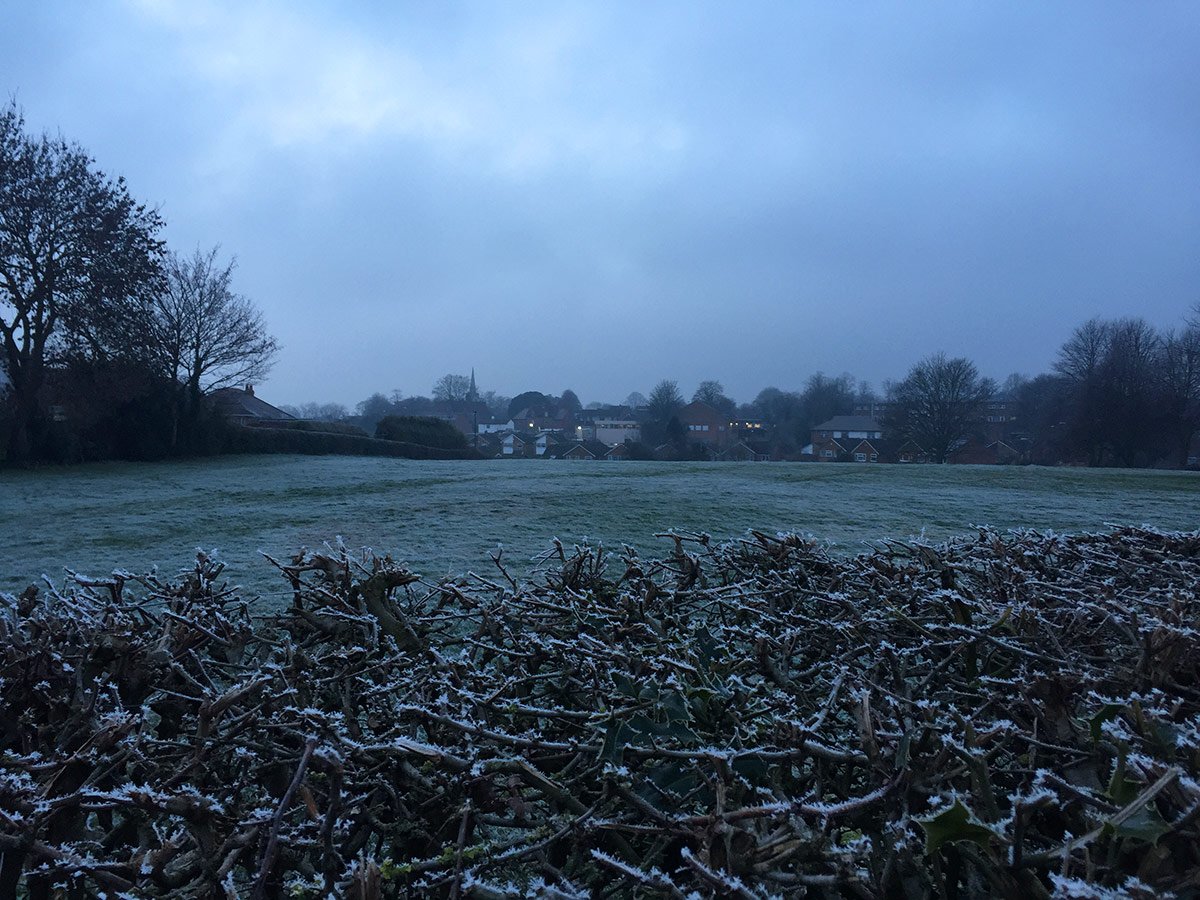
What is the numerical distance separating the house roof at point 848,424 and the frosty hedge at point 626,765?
46903mm

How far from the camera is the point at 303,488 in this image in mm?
12820

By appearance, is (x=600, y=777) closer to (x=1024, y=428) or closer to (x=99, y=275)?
(x=99, y=275)

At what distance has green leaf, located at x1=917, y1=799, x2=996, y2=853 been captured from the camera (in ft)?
2.29

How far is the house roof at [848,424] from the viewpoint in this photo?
46750 millimetres

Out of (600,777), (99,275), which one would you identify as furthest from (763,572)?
(99,275)

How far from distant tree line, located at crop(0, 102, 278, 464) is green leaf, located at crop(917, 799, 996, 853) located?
26161 mm

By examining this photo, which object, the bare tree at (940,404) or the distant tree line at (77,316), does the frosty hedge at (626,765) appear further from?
the bare tree at (940,404)

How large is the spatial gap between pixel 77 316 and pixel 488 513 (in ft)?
67.0

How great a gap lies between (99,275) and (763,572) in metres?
25.1

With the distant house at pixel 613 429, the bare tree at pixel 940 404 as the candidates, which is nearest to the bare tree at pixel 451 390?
the distant house at pixel 613 429

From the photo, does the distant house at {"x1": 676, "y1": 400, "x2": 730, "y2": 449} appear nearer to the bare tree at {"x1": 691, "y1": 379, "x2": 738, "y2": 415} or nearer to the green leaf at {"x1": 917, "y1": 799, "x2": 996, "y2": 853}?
the bare tree at {"x1": 691, "y1": 379, "x2": 738, "y2": 415}

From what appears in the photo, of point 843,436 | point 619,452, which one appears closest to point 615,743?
point 619,452

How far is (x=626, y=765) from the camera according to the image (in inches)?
40.6

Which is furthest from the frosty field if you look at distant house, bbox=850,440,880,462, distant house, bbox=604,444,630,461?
distant house, bbox=850,440,880,462
